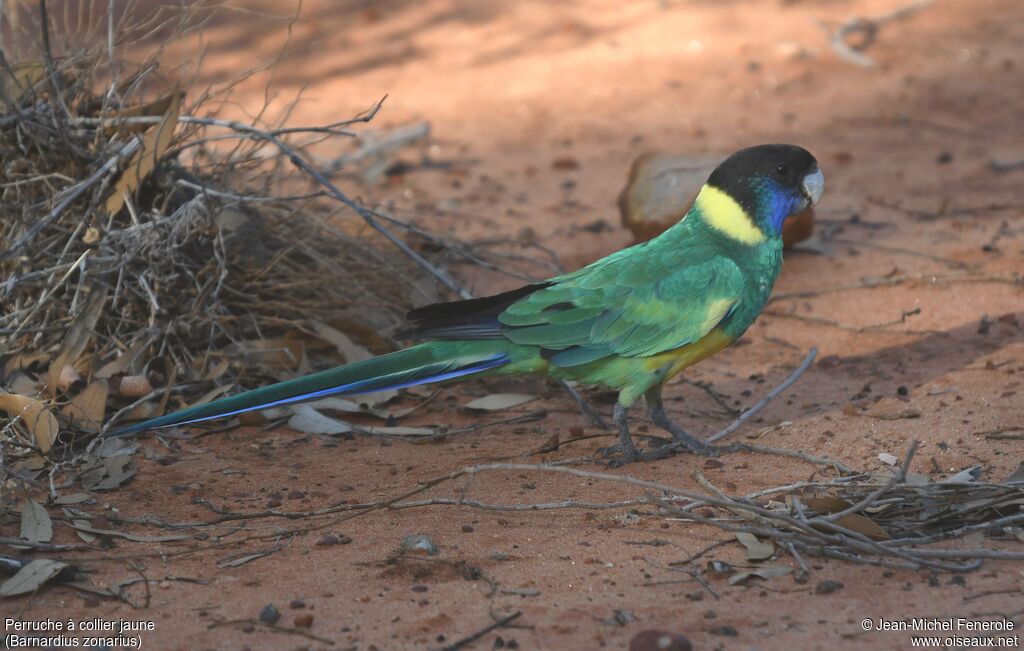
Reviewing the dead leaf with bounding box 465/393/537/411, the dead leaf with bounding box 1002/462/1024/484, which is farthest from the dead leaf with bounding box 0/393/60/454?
the dead leaf with bounding box 1002/462/1024/484

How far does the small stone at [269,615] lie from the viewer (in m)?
2.51

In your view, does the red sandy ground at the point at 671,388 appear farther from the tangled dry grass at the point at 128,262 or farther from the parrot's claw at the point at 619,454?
the tangled dry grass at the point at 128,262

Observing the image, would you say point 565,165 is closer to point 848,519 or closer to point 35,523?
point 848,519

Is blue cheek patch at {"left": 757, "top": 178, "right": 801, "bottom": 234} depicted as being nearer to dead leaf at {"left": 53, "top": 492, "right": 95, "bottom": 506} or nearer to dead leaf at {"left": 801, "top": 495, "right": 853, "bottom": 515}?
dead leaf at {"left": 801, "top": 495, "right": 853, "bottom": 515}

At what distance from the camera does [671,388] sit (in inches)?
171

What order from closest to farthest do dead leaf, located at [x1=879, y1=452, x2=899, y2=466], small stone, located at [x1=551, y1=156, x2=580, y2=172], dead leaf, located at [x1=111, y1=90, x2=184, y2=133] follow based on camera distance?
dead leaf, located at [x1=879, y1=452, x2=899, y2=466] → dead leaf, located at [x1=111, y1=90, x2=184, y2=133] → small stone, located at [x1=551, y1=156, x2=580, y2=172]

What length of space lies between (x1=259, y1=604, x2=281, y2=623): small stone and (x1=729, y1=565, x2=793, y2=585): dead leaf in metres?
1.04

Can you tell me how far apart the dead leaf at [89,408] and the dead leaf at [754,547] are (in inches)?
80.3

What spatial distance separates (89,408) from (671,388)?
2075 millimetres

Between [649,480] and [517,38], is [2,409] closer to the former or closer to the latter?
[649,480]

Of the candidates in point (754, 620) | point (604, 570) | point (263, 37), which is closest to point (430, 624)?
point (604, 570)

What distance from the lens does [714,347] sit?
353 cm

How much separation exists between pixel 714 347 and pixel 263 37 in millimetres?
6292

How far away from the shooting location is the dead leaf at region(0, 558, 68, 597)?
265 centimetres
